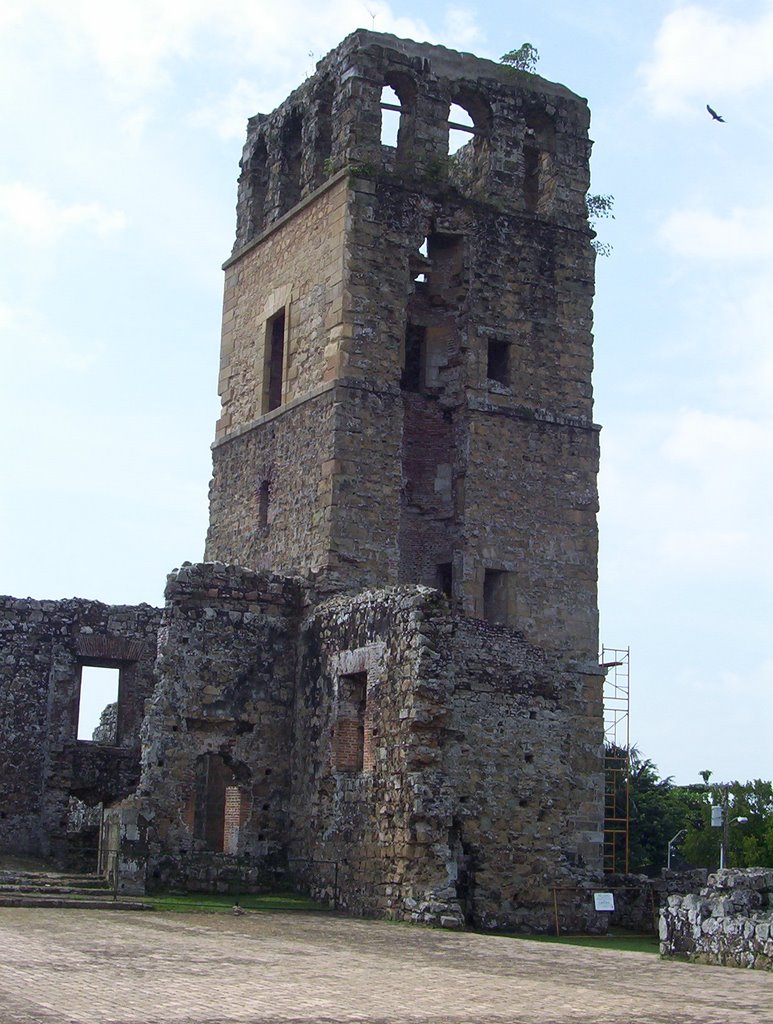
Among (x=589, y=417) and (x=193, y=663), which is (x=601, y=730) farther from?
(x=193, y=663)

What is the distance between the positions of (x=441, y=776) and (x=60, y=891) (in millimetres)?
4391

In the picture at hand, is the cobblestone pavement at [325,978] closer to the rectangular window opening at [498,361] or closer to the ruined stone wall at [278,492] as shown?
the ruined stone wall at [278,492]

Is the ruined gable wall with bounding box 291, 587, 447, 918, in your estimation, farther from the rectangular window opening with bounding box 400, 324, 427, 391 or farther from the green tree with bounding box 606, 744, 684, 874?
the green tree with bounding box 606, 744, 684, 874

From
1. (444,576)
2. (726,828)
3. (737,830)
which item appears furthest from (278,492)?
(737,830)

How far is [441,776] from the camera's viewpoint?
679 inches

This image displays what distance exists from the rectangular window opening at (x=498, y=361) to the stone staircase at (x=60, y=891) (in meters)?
9.49

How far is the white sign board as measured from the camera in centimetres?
1823

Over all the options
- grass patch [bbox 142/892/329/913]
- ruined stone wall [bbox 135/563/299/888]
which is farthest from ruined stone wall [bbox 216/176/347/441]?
grass patch [bbox 142/892/329/913]

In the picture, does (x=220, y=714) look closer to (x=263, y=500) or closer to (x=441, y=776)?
(x=441, y=776)

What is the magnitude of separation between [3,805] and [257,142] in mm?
11602

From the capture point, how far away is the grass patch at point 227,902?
1753 centimetres

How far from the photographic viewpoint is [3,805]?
22391 mm

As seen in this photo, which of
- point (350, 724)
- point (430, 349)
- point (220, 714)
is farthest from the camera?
point (430, 349)

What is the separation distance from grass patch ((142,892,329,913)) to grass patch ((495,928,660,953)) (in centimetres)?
260
